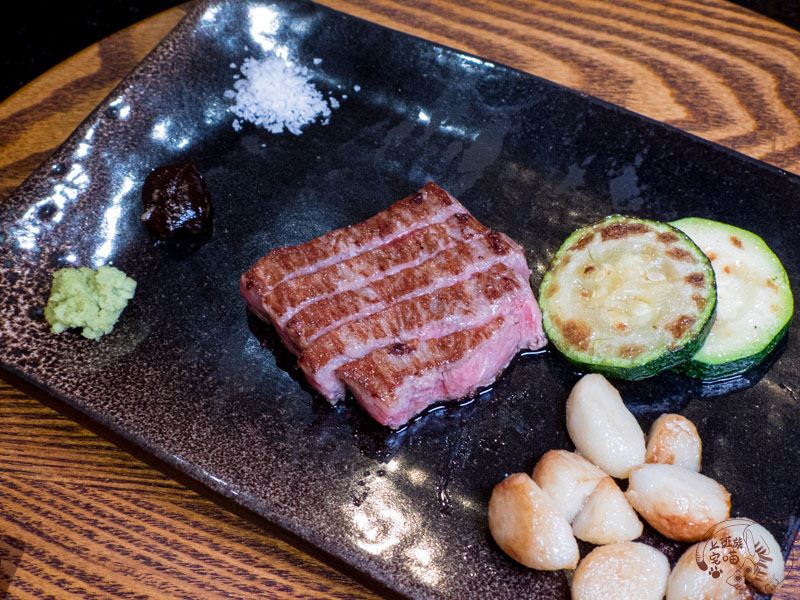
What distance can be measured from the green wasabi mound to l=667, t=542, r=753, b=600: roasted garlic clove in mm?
3190

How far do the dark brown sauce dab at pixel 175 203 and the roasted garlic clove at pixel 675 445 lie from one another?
293cm

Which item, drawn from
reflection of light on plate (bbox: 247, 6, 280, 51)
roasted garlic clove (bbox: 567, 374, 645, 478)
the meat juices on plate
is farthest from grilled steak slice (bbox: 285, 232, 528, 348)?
reflection of light on plate (bbox: 247, 6, 280, 51)

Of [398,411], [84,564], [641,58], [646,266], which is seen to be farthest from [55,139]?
[641,58]

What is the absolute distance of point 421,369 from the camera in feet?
10.9

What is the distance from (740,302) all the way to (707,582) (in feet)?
5.08

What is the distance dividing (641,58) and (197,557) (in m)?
4.58

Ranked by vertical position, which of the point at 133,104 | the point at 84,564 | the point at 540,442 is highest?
the point at 133,104

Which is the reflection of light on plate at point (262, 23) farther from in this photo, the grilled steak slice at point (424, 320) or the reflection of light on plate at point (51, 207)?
the grilled steak slice at point (424, 320)

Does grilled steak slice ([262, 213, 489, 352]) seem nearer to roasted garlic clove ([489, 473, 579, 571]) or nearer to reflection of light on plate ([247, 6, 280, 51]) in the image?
roasted garlic clove ([489, 473, 579, 571])

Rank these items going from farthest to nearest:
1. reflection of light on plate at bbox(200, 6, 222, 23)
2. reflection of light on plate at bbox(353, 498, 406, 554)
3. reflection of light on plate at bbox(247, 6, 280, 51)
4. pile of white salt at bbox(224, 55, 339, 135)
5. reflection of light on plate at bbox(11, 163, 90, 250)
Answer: reflection of light on plate at bbox(247, 6, 280, 51) → reflection of light on plate at bbox(200, 6, 222, 23) → pile of white salt at bbox(224, 55, 339, 135) → reflection of light on plate at bbox(11, 163, 90, 250) → reflection of light on plate at bbox(353, 498, 406, 554)

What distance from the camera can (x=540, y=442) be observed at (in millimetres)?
3428

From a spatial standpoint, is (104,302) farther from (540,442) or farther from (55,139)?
(540,442)

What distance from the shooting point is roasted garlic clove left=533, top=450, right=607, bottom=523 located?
3.04 m
